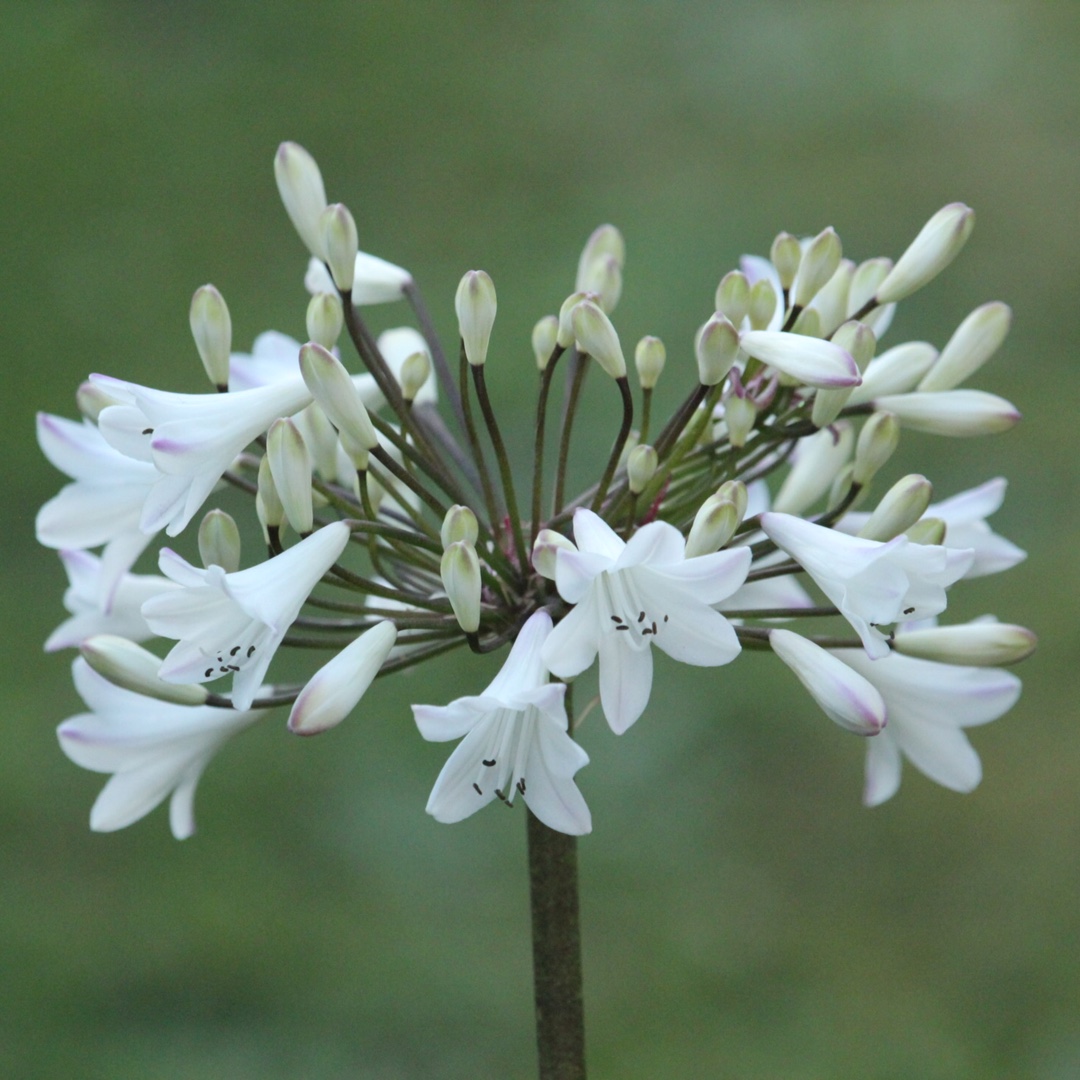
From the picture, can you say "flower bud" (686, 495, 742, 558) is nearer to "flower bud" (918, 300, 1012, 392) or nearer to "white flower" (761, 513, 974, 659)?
"white flower" (761, 513, 974, 659)

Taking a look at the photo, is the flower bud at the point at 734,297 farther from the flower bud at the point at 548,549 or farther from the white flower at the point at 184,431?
the white flower at the point at 184,431

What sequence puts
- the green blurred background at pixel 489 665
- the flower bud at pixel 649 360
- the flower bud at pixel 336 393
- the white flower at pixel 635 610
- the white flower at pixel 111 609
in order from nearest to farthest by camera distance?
the white flower at pixel 635 610
the flower bud at pixel 336 393
the flower bud at pixel 649 360
the white flower at pixel 111 609
the green blurred background at pixel 489 665

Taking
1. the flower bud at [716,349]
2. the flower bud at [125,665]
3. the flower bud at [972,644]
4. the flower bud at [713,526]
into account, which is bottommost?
the flower bud at [972,644]

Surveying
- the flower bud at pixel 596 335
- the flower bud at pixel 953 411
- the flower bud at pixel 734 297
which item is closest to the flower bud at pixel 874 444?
the flower bud at pixel 953 411

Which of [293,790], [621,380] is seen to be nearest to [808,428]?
[621,380]

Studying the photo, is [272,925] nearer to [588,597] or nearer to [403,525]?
[403,525]

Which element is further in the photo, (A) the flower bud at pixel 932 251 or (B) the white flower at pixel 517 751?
(A) the flower bud at pixel 932 251

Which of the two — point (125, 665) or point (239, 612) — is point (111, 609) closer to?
point (125, 665)
